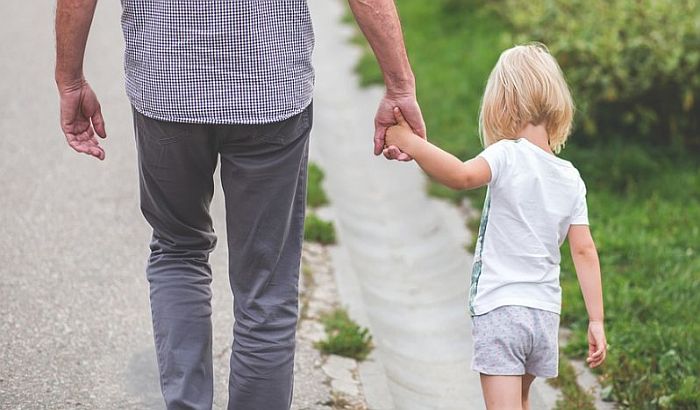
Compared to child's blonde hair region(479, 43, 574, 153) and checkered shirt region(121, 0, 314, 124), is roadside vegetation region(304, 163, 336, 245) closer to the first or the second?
child's blonde hair region(479, 43, 574, 153)

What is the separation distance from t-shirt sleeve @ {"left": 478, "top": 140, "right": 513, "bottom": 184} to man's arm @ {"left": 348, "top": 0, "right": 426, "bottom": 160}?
0.75 feet

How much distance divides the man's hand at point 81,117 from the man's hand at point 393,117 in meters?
0.81

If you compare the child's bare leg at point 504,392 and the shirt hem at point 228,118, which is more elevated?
the shirt hem at point 228,118

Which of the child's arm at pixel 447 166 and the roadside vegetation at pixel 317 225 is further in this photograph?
the roadside vegetation at pixel 317 225

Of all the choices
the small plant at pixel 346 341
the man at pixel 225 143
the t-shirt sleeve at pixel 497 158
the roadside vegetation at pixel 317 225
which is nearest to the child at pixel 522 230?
the t-shirt sleeve at pixel 497 158

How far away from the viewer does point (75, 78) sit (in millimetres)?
Result: 3129

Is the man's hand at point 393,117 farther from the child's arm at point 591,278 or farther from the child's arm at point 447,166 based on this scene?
the child's arm at point 591,278

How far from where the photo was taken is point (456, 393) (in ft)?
14.0

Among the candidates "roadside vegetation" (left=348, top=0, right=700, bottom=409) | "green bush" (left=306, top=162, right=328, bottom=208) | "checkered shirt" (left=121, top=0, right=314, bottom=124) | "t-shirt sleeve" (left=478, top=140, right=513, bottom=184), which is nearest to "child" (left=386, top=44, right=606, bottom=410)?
"t-shirt sleeve" (left=478, top=140, right=513, bottom=184)

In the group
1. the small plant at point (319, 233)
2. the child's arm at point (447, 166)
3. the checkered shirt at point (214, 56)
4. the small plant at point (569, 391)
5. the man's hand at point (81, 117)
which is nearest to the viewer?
the checkered shirt at point (214, 56)

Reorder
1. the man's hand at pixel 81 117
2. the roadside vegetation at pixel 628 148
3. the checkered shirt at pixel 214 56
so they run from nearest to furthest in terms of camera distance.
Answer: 1. the checkered shirt at pixel 214 56
2. the man's hand at pixel 81 117
3. the roadside vegetation at pixel 628 148

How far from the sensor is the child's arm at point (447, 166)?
2943mm

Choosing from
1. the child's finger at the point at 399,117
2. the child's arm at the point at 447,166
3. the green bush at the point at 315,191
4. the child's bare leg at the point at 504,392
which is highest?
the child's finger at the point at 399,117

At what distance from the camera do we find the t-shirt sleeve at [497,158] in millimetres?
3010
